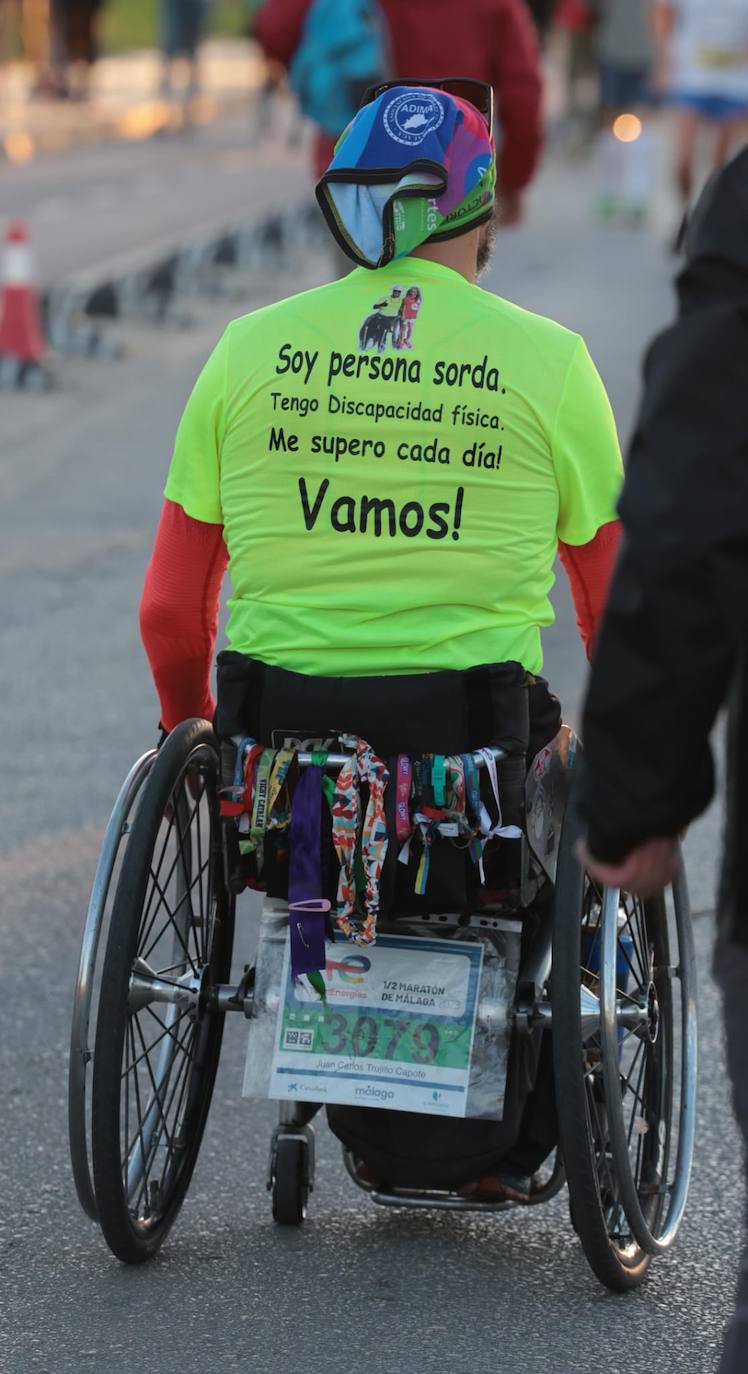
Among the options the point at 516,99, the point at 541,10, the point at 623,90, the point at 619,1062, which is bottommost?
the point at 623,90

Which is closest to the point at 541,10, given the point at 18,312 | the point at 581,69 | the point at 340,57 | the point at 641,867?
the point at 581,69

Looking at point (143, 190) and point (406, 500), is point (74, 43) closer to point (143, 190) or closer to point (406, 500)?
point (143, 190)

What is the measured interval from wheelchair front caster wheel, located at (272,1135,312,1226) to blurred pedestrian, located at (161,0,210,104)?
24.5m

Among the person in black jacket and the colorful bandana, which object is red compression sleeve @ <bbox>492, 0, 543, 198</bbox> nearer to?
the colorful bandana

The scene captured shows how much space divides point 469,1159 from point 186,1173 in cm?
45

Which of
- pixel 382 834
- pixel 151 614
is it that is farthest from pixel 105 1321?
pixel 151 614

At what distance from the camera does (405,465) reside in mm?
3359

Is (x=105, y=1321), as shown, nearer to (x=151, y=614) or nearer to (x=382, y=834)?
(x=382, y=834)

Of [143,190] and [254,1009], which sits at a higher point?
[254,1009]

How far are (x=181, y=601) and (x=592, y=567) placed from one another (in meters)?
0.61

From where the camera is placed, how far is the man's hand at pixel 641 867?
2.42 m

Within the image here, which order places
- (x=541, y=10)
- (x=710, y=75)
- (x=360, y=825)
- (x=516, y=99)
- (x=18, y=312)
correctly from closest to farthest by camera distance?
(x=360, y=825)
(x=516, y=99)
(x=18, y=312)
(x=710, y=75)
(x=541, y=10)

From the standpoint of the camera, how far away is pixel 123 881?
10.7 feet

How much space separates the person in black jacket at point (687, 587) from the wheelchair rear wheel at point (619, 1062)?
83 centimetres
